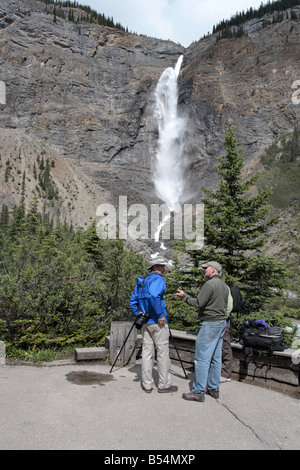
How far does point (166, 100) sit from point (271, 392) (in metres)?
87.8

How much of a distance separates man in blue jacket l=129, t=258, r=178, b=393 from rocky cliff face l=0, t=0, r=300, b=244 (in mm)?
57643

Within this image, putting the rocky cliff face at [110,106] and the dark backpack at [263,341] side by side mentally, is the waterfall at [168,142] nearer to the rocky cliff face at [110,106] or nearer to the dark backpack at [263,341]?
the rocky cliff face at [110,106]

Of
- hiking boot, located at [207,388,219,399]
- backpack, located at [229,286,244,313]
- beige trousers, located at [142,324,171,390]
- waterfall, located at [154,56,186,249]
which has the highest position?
waterfall, located at [154,56,186,249]

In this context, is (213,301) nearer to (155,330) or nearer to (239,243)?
(155,330)

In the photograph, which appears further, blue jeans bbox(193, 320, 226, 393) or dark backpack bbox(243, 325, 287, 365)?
dark backpack bbox(243, 325, 287, 365)

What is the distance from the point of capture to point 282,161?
59062mm

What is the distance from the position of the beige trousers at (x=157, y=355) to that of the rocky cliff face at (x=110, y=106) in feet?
189

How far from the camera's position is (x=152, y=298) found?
500 cm

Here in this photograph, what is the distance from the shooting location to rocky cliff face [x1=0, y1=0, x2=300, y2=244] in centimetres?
6856

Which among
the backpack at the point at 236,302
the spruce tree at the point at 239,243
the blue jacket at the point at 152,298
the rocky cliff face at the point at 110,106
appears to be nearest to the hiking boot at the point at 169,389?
the blue jacket at the point at 152,298

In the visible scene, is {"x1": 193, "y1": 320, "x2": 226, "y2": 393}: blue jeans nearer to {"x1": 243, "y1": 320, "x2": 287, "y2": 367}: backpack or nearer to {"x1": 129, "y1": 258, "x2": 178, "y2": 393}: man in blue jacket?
{"x1": 129, "y1": 258, "x2": 178, "y2": 393}: man in blue jacket

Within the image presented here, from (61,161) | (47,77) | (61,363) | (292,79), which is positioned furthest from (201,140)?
(61,363)

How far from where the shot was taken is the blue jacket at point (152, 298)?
5.02m

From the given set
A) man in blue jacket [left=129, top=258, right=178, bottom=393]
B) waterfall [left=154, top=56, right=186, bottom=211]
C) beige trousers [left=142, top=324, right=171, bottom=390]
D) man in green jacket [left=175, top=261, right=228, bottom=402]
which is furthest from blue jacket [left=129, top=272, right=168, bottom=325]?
waterfall [left=154, top=56, right=186, bottom=211]
